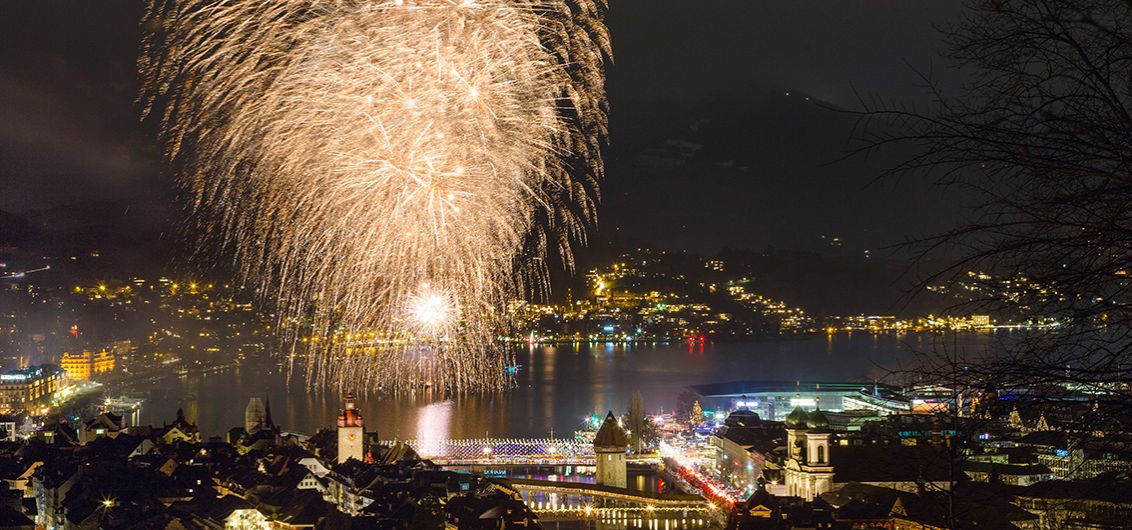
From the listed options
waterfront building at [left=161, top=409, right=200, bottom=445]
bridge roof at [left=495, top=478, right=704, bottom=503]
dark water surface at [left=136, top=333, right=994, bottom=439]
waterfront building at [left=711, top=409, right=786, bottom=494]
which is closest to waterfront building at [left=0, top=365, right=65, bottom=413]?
dark water surface at [left=136, top=333, right=994, bottom=439]

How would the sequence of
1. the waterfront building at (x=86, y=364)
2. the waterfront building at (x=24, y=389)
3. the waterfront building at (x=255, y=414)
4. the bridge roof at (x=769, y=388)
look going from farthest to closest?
the waterfront building at (x=86, y=364) < the bridge roof at (x=769, y=388) < the waterfront building at (x=24, y=389) < the waterfront building at (x=255, y=414)

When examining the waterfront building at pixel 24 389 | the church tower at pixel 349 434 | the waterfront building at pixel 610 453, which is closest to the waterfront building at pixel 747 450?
the waterfront building at pixel 610 453

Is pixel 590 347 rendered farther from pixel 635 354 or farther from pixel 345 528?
pixel 345 528

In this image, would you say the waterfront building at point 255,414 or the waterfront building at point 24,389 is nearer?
the waterfront building at point 255,414

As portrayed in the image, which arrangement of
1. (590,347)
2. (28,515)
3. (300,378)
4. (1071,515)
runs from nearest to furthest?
(1071,515) → (28,515) → (300,378) → (590,347)

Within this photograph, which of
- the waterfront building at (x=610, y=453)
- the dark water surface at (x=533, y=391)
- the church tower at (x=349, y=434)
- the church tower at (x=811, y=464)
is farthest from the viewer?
the dark water surface at (x=533, y=391)

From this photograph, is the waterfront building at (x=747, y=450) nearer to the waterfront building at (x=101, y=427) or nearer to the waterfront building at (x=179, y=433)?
the waterfront building at (x=179, y=433)

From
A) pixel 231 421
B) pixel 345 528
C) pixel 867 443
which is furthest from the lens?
pixel 231 421

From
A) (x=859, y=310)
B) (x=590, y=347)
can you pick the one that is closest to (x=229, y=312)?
(x=590, y=347)
